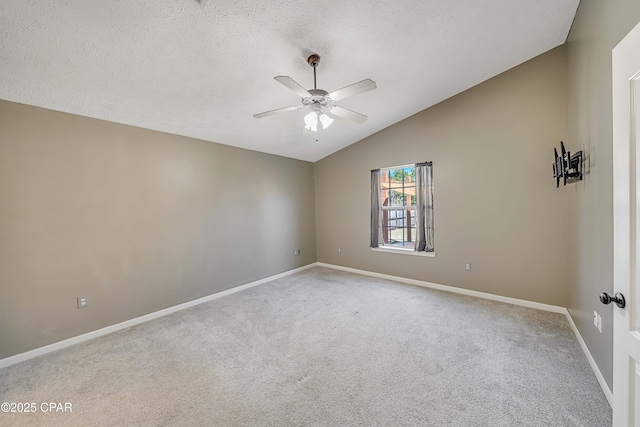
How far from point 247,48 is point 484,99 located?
3193mm

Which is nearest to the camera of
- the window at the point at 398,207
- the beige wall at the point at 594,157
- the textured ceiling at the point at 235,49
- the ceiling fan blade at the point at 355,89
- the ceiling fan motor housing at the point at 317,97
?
the beige wall at the point at 594,157

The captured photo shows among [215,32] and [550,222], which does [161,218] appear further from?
[550,222]

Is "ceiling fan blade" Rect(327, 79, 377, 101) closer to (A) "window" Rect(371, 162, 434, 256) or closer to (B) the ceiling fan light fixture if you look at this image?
(B) the ceiling fan light fixture

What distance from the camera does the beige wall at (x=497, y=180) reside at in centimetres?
305

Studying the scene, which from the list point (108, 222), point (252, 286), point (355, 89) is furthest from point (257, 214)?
point (355, 89)

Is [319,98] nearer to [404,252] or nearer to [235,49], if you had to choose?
[235,49]

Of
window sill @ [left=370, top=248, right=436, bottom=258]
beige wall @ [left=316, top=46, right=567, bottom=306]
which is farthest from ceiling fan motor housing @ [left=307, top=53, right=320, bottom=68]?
window sill @ [left=370, top=248, right=436, bottom=258]

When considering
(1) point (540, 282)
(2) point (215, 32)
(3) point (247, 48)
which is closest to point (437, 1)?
(3) point (247, 48)

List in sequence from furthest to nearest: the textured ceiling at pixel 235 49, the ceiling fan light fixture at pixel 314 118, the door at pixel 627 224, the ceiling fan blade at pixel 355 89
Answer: the ceiling fan light fixture at pixel 314 118, the ceiling fan blade at pixel 355 89, the textured ceiling at pixel 235 49, the door at pixel 627 224

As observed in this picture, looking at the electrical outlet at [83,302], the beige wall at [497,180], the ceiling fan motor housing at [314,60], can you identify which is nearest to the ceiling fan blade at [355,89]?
the ceiling fan motor housing at [314,60]

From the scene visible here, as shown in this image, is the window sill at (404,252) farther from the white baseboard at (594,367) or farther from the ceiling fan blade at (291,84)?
the ceiling fan blade at (291,84)

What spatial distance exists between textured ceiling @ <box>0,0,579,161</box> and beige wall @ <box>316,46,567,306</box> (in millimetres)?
431

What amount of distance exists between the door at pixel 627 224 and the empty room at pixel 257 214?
0.04 feet

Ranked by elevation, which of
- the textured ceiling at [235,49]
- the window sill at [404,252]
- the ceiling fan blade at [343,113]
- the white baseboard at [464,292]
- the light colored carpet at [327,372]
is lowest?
the light colored carpet at [327,372]
